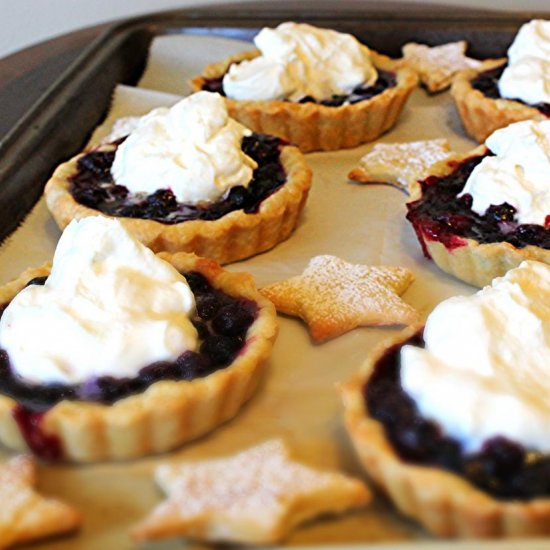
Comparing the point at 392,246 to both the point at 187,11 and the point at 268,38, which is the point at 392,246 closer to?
the point at 268,38

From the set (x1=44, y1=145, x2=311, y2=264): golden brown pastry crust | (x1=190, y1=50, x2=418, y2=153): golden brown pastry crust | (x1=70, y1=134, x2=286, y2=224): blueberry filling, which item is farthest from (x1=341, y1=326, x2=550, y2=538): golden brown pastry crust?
(x1=190, y1=50, x2=418, y2=153): golden brown pastry crust

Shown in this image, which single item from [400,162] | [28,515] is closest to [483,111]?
[400,162]

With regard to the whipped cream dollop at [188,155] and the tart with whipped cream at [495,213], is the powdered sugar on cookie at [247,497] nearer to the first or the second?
the tart with whipped cream at [495,213]

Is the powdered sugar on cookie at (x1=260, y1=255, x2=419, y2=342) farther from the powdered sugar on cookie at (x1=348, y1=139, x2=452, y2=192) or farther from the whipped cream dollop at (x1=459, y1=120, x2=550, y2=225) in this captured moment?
the powdered sugar on cookie at (x1=348, y1=139, x2=452, y2=192)

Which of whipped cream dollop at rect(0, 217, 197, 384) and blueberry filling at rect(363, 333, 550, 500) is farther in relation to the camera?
whipped cream dollop at rect(0, 217, 197, 384)

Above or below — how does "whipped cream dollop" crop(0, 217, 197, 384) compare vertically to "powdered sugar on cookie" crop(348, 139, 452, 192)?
above

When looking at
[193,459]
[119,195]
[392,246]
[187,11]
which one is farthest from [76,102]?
[193,459]
